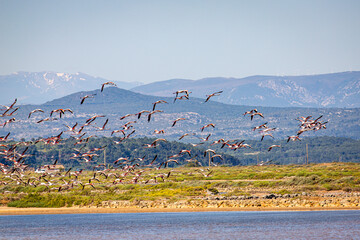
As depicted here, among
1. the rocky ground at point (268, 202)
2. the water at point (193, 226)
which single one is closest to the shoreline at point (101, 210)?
the rocky ground at point (268, 202)

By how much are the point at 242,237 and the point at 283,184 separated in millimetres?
35813

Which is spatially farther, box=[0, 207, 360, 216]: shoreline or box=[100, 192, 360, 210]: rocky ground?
box=[0, 207, 360, 216]: shoreline

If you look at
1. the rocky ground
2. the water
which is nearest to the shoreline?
the rocky ground

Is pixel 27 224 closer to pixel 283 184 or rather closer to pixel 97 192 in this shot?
pixel 97 192

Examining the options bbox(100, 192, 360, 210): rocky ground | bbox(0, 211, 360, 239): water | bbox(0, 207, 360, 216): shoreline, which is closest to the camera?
bbox(0, 211, 360, 239): water

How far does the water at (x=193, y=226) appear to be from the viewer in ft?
139

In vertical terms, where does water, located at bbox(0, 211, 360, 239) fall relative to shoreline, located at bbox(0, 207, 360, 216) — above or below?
above

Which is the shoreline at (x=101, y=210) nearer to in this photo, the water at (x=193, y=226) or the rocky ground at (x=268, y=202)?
the rocky ground at (x=268, y=202)

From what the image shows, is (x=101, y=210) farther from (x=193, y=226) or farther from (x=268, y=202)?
(x=193, y=226)

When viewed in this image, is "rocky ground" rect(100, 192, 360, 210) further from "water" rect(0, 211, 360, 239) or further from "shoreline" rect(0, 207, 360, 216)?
"water" rect(0, 211, 360, 239)

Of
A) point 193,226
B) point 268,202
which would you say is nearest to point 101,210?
point 268,202

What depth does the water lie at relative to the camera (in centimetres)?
4244

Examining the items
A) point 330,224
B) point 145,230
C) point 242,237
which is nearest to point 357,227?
point 330,224

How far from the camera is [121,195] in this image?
71.2 m
